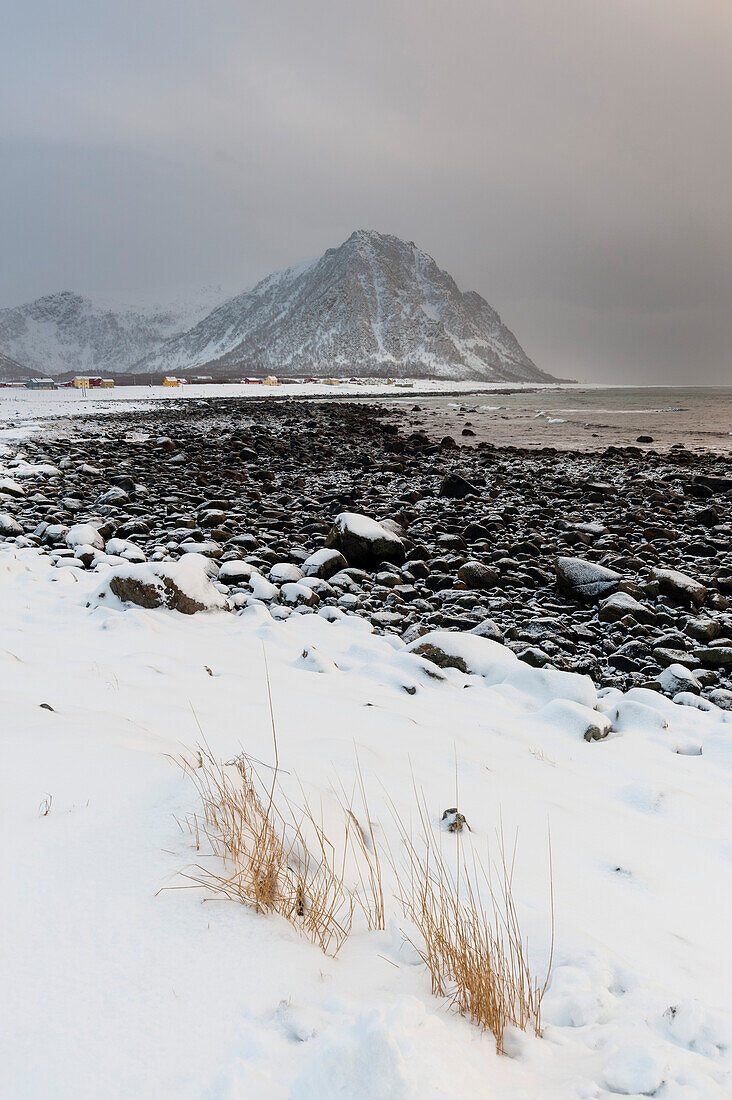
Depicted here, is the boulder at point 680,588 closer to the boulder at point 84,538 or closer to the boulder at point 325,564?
the boulder at point 325,564

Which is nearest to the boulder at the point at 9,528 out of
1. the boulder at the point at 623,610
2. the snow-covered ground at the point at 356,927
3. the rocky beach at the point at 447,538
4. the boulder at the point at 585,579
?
the rocky beach at the point at 447,538

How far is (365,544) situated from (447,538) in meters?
1.60

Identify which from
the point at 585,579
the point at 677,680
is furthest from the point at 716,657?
the point at 585,579

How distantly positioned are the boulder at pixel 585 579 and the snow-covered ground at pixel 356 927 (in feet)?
9.47

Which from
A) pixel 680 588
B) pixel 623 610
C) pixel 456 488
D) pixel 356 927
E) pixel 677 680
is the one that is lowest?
pixel 677 680

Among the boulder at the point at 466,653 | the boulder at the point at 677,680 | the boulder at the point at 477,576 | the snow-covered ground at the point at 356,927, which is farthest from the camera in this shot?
the boulder at the point at 477,576

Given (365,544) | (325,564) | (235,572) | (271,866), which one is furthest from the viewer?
(365,544)

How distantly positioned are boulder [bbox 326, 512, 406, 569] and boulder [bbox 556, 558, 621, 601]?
2.24m

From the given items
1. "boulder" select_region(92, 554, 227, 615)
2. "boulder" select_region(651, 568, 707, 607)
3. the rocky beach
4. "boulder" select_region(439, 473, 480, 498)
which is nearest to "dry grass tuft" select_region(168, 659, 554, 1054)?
the rocky beach

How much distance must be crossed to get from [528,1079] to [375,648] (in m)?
4.26

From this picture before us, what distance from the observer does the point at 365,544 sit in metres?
8.45

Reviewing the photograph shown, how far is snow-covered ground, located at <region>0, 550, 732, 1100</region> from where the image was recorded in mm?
1315

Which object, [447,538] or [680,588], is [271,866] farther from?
[447,538]

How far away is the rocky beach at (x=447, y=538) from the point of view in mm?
6469
